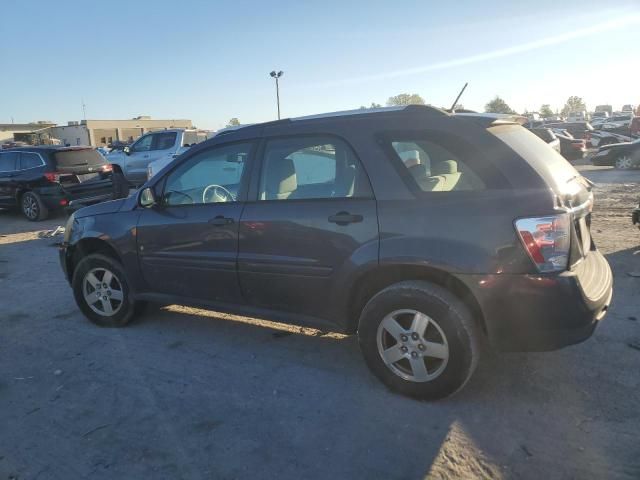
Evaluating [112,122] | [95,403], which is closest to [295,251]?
[95,403]

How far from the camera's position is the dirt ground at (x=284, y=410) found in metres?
2.60

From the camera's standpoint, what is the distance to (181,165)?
411cm

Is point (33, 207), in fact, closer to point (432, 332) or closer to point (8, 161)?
point (8, 161)

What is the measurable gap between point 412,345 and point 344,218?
919 mm

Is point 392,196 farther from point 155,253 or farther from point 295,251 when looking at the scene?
point 155,253

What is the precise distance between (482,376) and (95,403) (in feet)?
8.71

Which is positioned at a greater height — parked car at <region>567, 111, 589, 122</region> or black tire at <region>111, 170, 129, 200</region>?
parked car at <region>567, 111, 589, 122</region>

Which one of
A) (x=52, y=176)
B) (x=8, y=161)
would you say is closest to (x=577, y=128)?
(x=52, y=176)

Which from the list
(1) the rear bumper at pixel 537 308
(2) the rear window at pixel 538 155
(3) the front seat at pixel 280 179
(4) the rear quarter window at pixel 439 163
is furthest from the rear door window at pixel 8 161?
(1) the rear bumper at pixel 537 308

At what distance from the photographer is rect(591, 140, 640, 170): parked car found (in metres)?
16.1

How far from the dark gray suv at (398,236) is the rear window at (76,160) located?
811 centimetres

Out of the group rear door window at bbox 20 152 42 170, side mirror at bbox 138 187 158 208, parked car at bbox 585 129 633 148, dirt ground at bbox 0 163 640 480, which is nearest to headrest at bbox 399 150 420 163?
dirt ground at bbox 0 163 640 480

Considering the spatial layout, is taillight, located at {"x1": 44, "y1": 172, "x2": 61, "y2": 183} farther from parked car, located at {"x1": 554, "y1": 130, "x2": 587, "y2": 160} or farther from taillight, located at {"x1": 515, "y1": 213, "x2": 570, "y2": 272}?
parked car, located at {"x1": 554, "y1": 130, "x2": 587, "y2": 160}

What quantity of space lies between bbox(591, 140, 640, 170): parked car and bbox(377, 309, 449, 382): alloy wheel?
1661 centimetres
